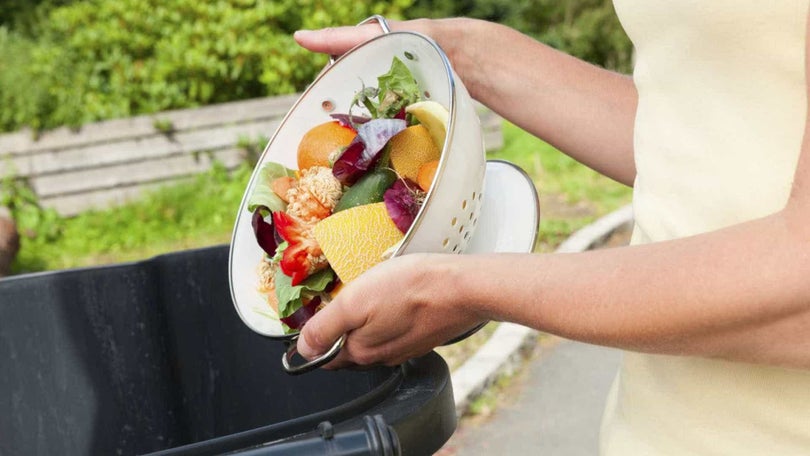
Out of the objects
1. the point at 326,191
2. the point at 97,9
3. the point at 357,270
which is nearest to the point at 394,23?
the point at 326,191

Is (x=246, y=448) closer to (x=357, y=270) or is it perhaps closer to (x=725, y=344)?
(x=357, y=270)

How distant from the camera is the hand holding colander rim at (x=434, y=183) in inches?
46.7

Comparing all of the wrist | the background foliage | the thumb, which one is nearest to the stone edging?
the thumb

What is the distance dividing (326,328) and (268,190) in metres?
0.33

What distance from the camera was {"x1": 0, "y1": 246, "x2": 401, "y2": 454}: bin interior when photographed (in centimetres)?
161

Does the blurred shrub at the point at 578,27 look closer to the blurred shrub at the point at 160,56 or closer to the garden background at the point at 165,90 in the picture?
the garden background at the point at 165,90

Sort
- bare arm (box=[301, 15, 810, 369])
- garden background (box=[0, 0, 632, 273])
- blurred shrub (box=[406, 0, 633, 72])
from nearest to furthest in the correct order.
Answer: bare arm (box=[301, 15, 810, 369]) < garden background (box=[0, 0, 632, 273]) < blurred shrub (box=[406, 0, 633, 72])

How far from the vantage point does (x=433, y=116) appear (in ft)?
4.29

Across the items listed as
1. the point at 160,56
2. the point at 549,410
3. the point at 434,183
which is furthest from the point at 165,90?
the point at 434,183

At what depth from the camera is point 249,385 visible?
5.44ft

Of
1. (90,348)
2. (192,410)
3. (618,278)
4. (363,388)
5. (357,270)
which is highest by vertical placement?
(618,278)

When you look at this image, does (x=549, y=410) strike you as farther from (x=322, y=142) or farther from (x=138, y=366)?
(x=322, y=142)

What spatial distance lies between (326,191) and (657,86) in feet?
1.54

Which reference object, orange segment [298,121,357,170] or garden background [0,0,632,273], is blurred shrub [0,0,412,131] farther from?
orange segment [298,121,357,170]
